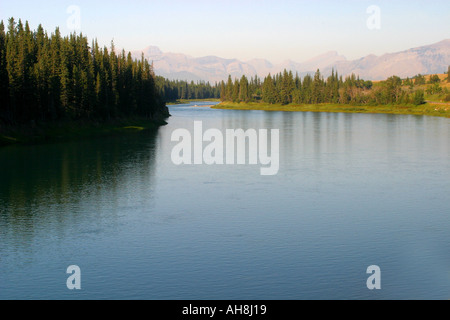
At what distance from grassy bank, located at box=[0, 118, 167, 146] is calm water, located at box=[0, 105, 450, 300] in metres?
19.7

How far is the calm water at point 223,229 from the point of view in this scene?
2177 cm

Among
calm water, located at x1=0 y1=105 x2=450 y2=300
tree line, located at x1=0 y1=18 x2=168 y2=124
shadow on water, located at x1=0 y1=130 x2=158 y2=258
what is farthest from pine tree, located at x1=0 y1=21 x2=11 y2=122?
calm water, located at x1=0 y1=105 x2=450 y2=300

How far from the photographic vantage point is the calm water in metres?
21.8

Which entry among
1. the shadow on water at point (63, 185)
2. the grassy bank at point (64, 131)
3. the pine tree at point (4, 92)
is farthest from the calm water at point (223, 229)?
the pine tree at point (4, 92)

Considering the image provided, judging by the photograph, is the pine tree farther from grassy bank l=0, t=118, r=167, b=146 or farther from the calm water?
the calm water

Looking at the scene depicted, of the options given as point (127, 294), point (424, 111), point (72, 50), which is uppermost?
point (72, 50)

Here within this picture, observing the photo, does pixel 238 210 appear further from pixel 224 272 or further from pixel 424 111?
pixel 424 111

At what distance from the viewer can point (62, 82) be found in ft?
305

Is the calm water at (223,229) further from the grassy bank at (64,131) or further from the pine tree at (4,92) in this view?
the pine tree at (4,92)

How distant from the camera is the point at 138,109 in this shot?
12825cm

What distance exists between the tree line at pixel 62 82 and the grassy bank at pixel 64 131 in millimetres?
2092

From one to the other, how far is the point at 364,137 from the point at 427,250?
6244 cm

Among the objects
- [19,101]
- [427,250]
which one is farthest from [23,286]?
[19,101]

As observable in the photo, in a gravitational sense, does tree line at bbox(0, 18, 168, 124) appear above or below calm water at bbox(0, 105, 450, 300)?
above
